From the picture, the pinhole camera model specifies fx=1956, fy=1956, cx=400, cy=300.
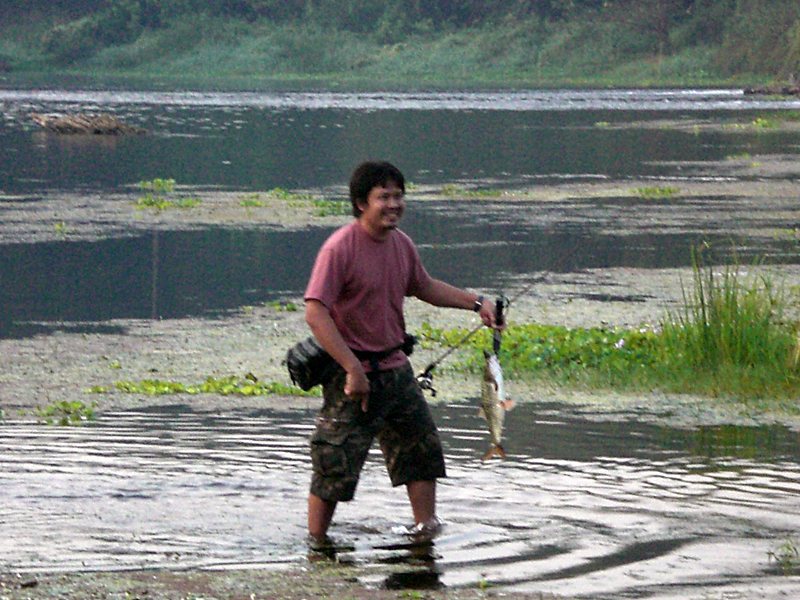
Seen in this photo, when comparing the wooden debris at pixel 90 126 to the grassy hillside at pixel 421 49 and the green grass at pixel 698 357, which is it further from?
the green grass at pixel 698 357

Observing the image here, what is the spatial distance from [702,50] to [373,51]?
20.1m

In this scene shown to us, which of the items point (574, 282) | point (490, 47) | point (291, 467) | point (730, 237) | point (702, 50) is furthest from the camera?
point (490, 47)

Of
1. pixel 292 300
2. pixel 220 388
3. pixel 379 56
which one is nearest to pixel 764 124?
pixel 292 300

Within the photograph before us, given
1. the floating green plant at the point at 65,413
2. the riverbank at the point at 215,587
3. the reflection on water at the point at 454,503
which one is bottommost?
the floating green plant at the point at 65,413

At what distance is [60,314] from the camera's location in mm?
15688

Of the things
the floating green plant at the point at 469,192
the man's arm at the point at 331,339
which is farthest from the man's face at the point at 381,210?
the floating green plant at the point at 469,192

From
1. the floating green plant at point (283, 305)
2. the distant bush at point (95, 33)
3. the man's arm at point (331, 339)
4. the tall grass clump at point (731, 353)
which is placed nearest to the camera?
the man's arm at point (331, 339)

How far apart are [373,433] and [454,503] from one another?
1.00 metres

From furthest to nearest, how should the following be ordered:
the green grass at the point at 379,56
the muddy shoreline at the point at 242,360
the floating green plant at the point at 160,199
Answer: the green grass at the point at 379,56
the floating green plant at the point at 160,199
the muddy shoreline at the point at 242,360

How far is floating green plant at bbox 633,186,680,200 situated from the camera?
90.6 feet

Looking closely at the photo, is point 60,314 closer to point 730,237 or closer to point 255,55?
point 730,237

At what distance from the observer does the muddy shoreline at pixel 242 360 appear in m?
7.04

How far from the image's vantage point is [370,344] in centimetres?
755

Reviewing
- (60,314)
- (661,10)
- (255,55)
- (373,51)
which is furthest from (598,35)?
(60,314)
